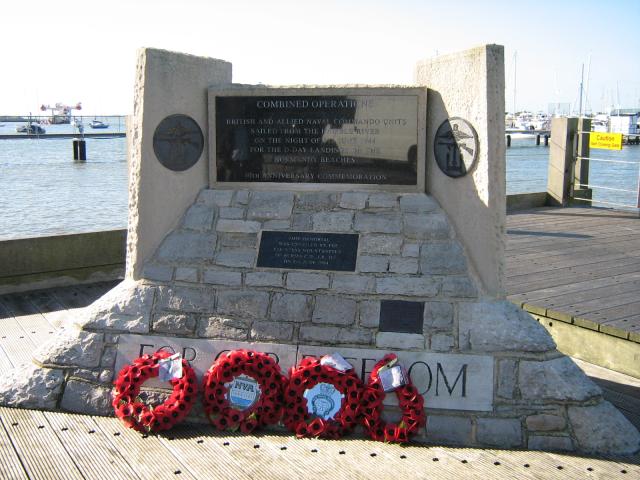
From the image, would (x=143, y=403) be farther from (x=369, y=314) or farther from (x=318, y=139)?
(x=318, y=139)

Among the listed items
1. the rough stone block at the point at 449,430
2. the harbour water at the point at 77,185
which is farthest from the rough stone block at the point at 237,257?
the harbour water at the point at 77,185

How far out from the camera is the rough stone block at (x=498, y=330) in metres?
4.15

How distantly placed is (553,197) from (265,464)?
829 cm

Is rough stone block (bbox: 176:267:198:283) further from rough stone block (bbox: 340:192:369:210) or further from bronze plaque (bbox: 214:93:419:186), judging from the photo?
rough stone block (bbox: 340:192:369:210)

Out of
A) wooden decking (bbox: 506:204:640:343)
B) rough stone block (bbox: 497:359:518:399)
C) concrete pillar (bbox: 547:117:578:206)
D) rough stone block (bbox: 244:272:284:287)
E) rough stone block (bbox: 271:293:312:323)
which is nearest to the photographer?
rough stone block (bbox: 497:359:518:399)

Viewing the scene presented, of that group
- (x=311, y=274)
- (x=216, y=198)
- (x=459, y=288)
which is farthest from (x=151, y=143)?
(x=459, y=288)

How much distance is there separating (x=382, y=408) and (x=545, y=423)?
902 mm

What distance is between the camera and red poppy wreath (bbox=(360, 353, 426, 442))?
407cm

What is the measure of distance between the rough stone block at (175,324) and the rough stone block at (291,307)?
522 mm

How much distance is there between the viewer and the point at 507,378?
4117mm

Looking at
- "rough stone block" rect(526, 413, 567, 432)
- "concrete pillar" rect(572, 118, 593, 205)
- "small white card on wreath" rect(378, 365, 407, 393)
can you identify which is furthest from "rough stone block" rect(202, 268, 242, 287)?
"concrete pillar" rect(572, 118, 593, 205)

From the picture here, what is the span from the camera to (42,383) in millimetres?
4523

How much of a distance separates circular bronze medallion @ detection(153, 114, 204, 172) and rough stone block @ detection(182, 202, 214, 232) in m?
0.28

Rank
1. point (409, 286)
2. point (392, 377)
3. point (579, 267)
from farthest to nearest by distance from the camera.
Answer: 1. point (579, 267)
2. point (409, 286)
3. point (392, 377)
